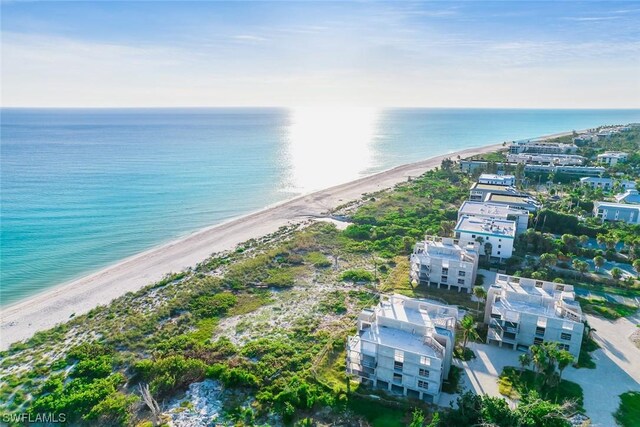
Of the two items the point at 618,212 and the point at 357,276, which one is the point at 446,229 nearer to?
the point at 357,276

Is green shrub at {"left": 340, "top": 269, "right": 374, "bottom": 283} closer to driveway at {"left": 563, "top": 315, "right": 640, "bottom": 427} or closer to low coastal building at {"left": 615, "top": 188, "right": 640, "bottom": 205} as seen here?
driveway at {"left": 563, "top": 315, "right": 640, "bottom": 427}

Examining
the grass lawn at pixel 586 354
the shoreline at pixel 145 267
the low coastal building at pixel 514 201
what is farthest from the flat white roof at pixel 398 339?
the low coastal building at pixel 514 201

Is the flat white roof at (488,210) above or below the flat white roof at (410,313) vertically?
above

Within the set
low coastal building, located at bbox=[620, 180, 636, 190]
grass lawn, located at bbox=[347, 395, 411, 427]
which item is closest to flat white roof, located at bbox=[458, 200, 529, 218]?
grass lawn, located at bbox=[347, 395, 411, 427]

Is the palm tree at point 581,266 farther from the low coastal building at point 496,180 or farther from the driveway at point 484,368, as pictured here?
the low coastal building at point 496,180

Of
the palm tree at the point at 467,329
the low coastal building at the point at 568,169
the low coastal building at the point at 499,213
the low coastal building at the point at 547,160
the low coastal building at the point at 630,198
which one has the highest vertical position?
the low coastal building at the point at 547,160

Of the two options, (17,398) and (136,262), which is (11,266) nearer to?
(136,262)
